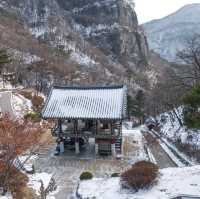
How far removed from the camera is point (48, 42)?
12656 centimetres

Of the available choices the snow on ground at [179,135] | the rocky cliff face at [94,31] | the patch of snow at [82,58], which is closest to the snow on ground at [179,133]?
the snow on ground at [179,135]

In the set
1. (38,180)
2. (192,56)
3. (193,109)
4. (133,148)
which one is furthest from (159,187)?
(192,56)

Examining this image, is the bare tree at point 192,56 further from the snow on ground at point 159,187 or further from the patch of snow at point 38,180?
the patch of snow at point 38,180

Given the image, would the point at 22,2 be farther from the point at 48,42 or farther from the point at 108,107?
the point at 108,107

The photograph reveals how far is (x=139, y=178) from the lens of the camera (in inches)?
701

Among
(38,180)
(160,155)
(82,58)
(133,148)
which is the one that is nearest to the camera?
(38,180)

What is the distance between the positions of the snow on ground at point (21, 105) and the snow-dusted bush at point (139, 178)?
2101 centimetres

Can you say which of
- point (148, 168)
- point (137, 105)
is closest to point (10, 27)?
point (137, 105)

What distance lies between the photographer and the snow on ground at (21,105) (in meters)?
37.9

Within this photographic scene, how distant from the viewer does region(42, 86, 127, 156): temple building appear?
26.0 metres

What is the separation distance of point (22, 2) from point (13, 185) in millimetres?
148330

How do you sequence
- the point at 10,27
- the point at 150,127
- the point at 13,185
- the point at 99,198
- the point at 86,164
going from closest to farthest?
the point at 13,185 → the point at 99,198 → the point at 86,164 → the point at 150,127 → the point at 10,27

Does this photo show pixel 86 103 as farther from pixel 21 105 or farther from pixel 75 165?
pixel 21 105

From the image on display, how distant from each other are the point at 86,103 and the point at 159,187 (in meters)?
10.9
